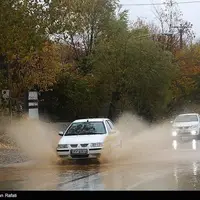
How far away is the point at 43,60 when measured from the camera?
29.6 meters

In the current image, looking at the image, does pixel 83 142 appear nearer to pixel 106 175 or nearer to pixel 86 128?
pixel 86 128

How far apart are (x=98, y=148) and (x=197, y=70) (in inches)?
1184

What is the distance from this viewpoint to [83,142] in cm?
1653

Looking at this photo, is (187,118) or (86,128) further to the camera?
(187,118)

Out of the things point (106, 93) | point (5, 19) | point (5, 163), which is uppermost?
point (5, 19)

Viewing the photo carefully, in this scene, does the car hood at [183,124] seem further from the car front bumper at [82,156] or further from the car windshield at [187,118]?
the car front bumper at [82,156]

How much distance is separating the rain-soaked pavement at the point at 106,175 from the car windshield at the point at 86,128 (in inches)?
45.7

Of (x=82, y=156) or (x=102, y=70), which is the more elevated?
(x=102, y=70)

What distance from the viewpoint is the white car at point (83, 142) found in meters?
16.4

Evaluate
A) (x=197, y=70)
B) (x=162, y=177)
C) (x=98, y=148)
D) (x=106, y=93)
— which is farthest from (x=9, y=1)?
(x=197, y=70)

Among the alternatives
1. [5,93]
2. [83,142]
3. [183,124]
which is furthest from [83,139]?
[183,124]

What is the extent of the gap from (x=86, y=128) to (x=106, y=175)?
4.91 metres

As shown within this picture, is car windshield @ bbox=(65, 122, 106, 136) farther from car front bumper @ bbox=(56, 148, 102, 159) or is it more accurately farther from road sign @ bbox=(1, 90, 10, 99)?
road sign @ bbox=(1, 90, 10, 99)

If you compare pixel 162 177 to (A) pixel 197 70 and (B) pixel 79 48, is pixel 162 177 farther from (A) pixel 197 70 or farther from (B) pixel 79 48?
(A) pixel 197 70
